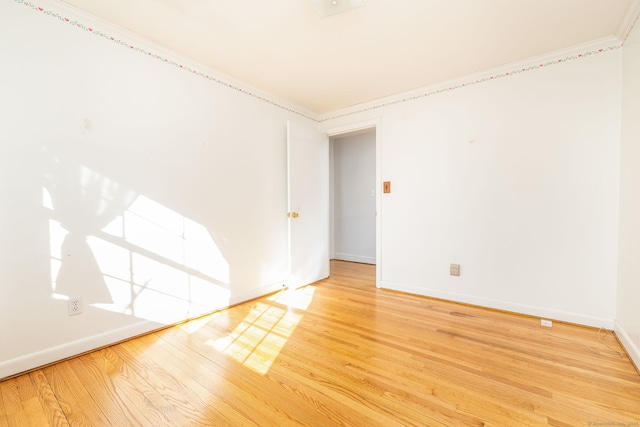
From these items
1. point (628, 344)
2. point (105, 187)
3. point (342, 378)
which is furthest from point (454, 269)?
point (105, 187)

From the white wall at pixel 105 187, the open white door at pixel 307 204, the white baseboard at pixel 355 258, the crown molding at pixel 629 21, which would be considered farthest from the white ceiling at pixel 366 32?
the white baseboard at pixel 355 258

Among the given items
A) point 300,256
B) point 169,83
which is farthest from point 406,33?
point 300,256

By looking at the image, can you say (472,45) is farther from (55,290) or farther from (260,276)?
(55,290)

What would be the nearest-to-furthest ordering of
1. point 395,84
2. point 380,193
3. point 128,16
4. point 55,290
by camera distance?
point 55,290
point 128,16
point 395,84
point 380,193

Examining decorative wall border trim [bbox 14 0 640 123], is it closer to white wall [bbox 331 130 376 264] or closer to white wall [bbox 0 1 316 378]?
white wall [bbox 0 1 316 378]

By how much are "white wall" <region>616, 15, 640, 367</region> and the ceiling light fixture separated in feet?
6.29

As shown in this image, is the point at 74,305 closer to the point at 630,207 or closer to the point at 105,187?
the point at 105,187

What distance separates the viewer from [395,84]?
2.96 m

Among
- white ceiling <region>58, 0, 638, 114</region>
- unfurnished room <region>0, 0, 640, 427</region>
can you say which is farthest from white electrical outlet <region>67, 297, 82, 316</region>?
white ceiling <region>58, 0, 638, 114</region>

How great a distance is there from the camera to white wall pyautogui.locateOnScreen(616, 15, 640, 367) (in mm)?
1777

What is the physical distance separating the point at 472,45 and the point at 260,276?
3.00 m

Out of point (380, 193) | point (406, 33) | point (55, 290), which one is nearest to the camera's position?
point (55, 290)

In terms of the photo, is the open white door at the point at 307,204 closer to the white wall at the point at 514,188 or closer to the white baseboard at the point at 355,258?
the white wall at the point at 514,188

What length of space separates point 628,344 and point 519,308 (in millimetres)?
732
